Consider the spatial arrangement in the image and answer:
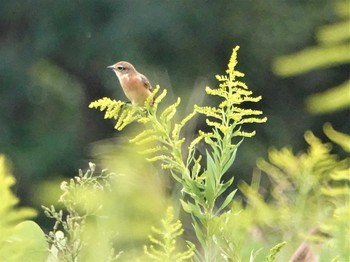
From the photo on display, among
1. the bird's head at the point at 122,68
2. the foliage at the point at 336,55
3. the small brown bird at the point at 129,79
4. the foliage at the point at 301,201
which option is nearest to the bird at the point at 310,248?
the foliage at the point at 301,201

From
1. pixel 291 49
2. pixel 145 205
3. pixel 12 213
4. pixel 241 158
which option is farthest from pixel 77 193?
pixel 291 49

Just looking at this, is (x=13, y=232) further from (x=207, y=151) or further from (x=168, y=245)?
(x=207, y=151)

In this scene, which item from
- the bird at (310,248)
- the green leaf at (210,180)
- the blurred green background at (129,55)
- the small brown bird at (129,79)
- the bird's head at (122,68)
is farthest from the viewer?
the blurred green background at (129,55)

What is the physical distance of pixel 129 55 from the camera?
12211 mm

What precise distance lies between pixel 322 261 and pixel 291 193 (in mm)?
552

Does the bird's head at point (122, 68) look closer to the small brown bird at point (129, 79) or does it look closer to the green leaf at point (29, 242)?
the small brown bird at point (129, 79)

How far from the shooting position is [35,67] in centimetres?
1289

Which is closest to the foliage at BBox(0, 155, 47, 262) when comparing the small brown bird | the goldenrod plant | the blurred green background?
the goldenrod plant

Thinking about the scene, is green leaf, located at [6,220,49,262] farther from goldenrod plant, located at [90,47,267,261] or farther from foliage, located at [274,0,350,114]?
foliage, located at [274,0,350,114]

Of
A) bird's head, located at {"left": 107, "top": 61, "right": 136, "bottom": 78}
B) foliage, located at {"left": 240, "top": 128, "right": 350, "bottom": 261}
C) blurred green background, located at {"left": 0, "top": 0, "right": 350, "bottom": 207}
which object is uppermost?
blurred green background, located at {"left": 0, "top": 0, "right": 350, "bottom": 207}

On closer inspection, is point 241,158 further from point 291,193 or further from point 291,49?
point 291,193

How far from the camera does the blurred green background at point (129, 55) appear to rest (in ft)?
40.4

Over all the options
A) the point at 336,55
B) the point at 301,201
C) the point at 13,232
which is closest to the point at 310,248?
the point at 336,55

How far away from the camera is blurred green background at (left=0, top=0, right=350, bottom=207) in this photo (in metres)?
12.3
